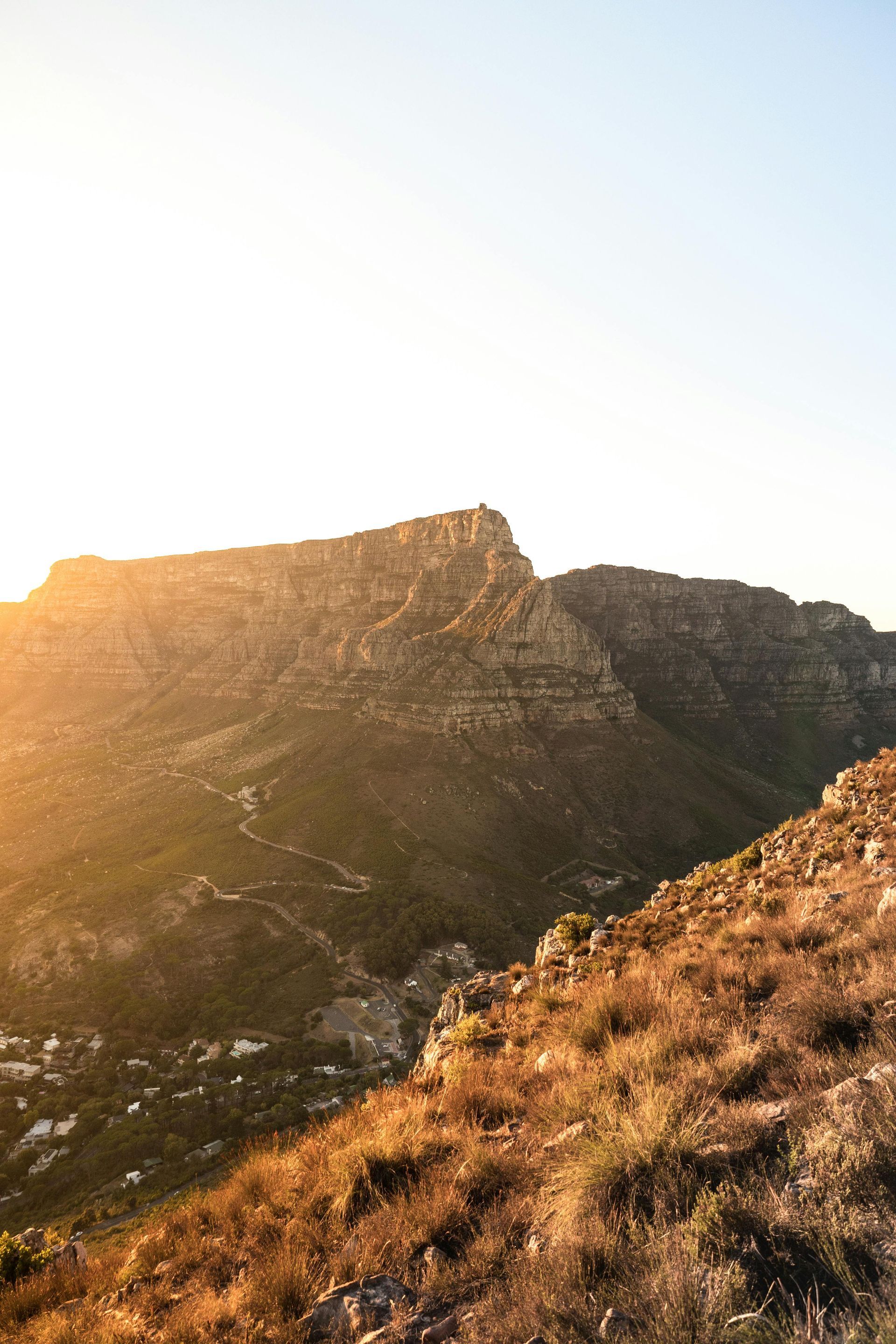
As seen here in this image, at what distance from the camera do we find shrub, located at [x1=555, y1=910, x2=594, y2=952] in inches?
754

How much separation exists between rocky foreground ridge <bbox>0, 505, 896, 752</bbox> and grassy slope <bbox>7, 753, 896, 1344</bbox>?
67.4m

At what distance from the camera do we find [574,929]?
19.4m

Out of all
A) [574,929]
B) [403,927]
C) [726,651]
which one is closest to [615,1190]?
[574,929]

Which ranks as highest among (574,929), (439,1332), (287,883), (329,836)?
Result: (439,1332)

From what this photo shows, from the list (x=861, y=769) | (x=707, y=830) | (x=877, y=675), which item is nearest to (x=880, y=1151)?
(x=861, y=769)

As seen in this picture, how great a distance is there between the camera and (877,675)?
130125 mm

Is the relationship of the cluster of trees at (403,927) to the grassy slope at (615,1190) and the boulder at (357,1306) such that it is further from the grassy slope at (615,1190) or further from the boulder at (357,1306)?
the boulder at (357,1306)

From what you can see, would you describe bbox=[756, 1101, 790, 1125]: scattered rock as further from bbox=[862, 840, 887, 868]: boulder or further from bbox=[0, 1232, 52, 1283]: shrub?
bbox=[862, 840, 887, 868]: boulder

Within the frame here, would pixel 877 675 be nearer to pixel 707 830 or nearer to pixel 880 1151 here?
pixel 707 830

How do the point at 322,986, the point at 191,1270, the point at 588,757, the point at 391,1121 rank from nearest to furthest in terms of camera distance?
the point at 191,1270
the point at 391,1121
the point at 322,986
the point at 588,757

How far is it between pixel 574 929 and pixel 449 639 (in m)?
71.2

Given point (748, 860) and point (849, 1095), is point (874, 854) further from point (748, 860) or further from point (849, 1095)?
point (849, 1095)

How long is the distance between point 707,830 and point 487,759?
2828cm

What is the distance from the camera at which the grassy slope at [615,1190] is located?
4008 millimetres
